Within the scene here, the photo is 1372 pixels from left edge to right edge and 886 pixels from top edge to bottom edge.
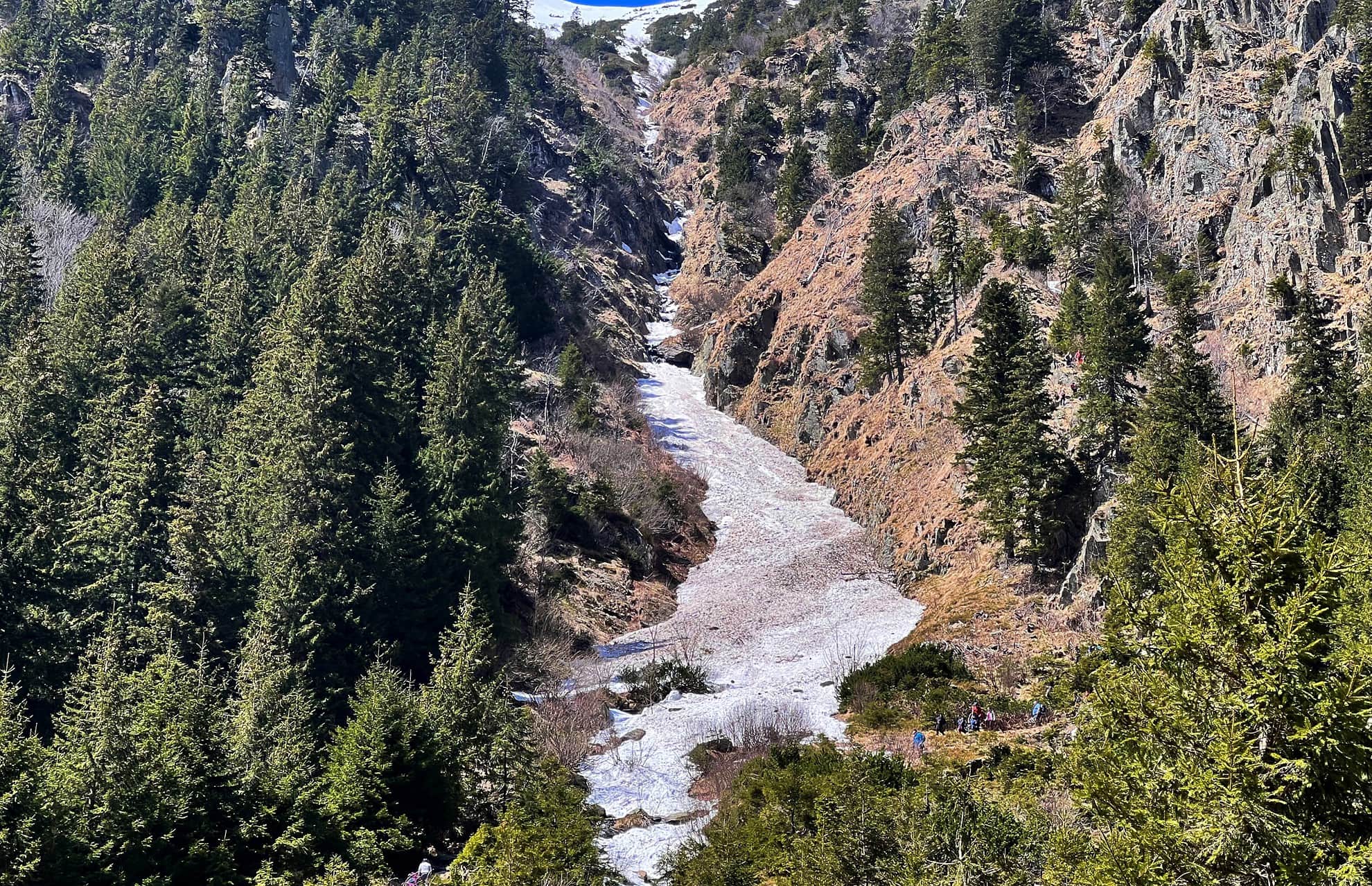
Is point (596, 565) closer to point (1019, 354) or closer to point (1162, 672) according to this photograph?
point (1019, 354)

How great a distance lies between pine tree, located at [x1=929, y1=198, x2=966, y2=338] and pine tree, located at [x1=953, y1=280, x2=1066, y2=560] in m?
12.8

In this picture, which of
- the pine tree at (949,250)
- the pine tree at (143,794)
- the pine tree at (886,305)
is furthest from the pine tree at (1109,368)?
the pine tree at (143,794)

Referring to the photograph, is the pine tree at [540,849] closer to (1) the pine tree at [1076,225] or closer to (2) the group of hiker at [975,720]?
(2) the group of hiker at [975,720]

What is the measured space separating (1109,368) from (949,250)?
82.7 feet

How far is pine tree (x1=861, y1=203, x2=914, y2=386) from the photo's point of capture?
217 feet

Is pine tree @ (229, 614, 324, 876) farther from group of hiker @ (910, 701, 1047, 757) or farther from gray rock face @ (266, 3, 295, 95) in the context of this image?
gray rock face @ (266, 3, 295, 95)

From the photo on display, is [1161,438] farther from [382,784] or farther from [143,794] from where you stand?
[143,794]

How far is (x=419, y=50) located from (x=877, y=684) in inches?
3576

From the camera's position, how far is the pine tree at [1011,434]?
4297 cm

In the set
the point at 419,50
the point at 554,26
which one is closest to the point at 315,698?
the point at 419,50

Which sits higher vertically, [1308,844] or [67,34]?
[67,34]

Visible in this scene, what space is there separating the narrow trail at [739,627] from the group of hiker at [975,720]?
3.46 m

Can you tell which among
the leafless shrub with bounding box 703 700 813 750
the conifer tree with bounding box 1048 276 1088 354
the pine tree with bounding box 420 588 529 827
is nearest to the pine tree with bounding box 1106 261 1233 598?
the conifer tree with bounding box 1048 276 1088 354

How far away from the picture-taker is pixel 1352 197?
172 ft
